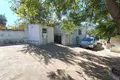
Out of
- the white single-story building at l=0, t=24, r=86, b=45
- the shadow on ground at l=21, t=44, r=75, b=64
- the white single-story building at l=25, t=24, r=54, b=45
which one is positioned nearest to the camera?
the shadow on ground at l=21, t=44, r=75, b=64

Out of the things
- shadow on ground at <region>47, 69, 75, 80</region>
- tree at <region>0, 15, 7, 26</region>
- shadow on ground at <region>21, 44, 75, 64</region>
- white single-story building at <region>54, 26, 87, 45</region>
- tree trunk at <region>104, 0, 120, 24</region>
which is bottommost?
shadow on ground at <region>47, 69, 75, 80</region>

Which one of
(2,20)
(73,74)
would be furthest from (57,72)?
(2,20)

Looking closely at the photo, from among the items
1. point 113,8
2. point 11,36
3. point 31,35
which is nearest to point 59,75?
point 113,8

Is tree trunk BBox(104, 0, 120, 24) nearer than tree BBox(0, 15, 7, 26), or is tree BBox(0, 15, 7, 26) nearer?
tree trunk BBox(104, 0, 120, 24)

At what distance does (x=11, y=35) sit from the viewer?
16766 mm

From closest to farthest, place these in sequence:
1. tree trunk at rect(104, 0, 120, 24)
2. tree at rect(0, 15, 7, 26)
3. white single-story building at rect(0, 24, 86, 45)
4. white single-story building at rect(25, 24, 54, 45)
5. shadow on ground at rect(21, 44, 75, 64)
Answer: tree trunk at rect(104, 0, 120, 24) < shadow on ground at rect(21, 44, 75, 64) < white single-story building at rect(0, 24, 86, 45) < white single-story building at rect(25, 24, 54, 45) < tree at rect(0, 15, 7, 26)

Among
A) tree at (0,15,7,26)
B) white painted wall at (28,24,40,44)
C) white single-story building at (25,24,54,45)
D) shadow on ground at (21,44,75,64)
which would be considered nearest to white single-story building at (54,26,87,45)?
white single-story building at (25,24,54,45)

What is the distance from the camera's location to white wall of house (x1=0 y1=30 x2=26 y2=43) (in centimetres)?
1597

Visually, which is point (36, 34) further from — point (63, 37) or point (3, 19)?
point (3, 19)

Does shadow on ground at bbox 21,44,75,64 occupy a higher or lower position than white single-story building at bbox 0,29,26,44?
lower

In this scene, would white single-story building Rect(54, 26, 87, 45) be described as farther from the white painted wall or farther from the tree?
the tree

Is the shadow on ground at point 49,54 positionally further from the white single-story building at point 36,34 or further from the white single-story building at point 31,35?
the white single-story building at point 31,35

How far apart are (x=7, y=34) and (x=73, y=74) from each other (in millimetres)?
11144

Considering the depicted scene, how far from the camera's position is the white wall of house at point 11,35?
1597 cm
